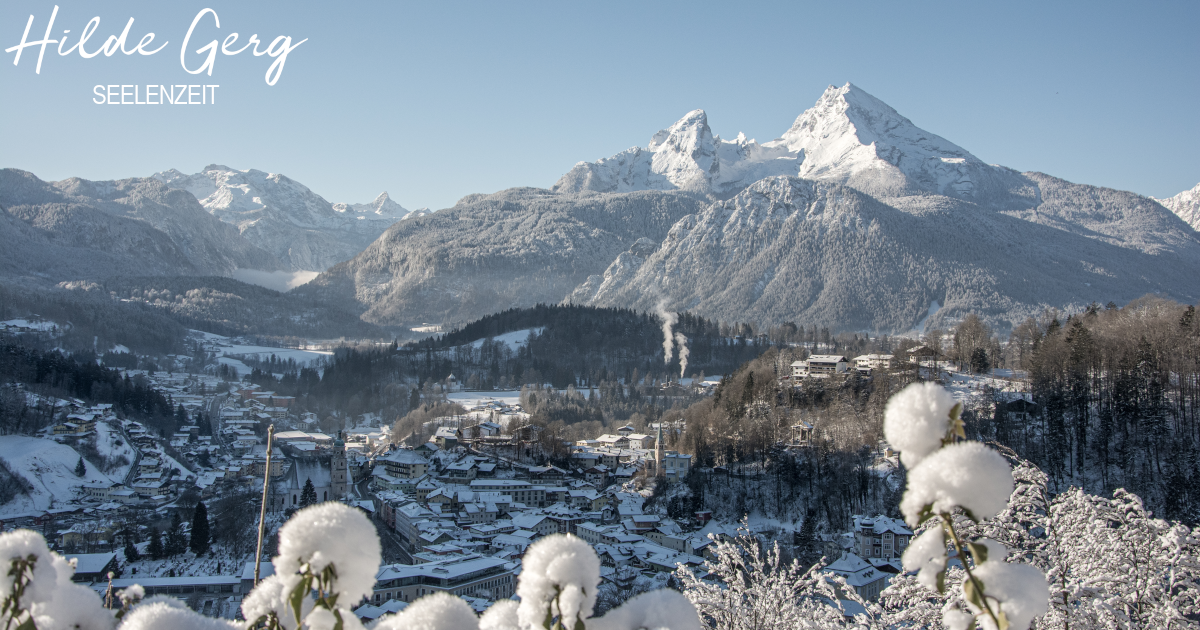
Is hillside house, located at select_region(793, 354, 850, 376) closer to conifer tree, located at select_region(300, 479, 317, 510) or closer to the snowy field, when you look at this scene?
conifer tree, located at select_region(300, 479, 317, 510)

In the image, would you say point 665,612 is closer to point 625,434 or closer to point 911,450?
point 911,450

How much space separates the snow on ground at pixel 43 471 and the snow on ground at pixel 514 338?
187 ft

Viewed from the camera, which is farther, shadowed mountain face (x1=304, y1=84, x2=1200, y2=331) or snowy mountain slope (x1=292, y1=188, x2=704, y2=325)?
snowy mountain slope (x1=292, y1=188, x2=704, y2=325)

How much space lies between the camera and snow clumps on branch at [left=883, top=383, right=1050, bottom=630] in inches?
77.8

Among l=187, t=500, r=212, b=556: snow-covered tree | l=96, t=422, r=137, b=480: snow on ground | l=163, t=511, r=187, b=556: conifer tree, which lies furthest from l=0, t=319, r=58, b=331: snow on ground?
l=187, t=500, r=212, b=556: snow-covered tree

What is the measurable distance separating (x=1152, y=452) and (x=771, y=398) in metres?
18.4

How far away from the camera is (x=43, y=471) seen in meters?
39.5

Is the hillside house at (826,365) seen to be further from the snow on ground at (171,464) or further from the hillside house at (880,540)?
the snow on ground at (171,464)

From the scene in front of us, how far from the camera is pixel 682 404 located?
64125 mm

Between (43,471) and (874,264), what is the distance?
118140 mm

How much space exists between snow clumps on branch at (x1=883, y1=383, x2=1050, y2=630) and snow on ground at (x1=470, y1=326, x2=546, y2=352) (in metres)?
Result: 94.9

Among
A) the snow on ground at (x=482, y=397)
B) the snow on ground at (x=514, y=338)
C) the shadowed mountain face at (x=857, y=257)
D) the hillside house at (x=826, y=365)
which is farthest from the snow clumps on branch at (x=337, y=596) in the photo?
the shadowed mountain face at (x=857, y=257)

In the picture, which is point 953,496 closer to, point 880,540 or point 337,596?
point 337,596

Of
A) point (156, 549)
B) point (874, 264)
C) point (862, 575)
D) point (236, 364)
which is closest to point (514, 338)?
point (236, 364)
